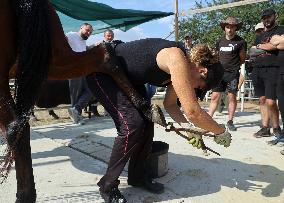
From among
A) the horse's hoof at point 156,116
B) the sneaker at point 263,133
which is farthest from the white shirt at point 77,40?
the horse's hoof at point 156,116

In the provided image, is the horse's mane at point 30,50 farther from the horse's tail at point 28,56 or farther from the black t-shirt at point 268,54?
the black t-shirt at point 268,54

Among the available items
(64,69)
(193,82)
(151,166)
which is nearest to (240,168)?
(151,166)

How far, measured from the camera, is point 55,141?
468cm

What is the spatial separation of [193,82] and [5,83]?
46.4 inches

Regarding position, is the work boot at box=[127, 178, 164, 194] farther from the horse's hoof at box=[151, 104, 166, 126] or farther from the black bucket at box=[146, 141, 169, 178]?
the horse's hoof at box=[151, 104, 166, 126]

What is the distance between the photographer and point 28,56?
2.25 meters

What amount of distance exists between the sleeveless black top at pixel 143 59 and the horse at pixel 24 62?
0.40 metres

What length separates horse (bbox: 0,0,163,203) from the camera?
222cm

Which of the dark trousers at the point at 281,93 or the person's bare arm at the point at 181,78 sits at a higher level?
the person's bare arm at the point at 181,78

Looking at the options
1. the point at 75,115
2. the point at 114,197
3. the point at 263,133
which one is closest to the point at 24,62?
the point at 114,197

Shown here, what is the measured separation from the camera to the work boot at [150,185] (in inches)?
119

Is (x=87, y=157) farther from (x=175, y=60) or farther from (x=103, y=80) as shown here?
(x=175, y=60)

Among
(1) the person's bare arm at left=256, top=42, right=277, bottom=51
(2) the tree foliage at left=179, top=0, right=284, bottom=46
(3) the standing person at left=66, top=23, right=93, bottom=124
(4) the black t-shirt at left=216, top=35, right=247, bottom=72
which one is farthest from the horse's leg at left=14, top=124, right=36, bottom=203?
(2) the tree foliage at left=179, top=0, right=284, bottom=46

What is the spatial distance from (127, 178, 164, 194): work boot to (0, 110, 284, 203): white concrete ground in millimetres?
44
